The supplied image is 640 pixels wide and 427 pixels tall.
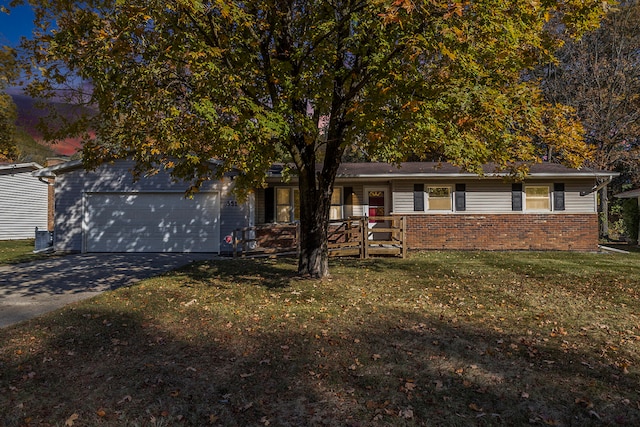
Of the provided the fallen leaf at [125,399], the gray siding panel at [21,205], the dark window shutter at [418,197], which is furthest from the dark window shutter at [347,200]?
the gray siding panel at [21,205]

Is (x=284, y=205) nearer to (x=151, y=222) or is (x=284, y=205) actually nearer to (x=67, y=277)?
(x=151, y=222)

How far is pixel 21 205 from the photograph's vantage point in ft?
76.4

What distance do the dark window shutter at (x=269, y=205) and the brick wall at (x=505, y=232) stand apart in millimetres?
5718

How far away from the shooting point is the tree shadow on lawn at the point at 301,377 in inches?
139

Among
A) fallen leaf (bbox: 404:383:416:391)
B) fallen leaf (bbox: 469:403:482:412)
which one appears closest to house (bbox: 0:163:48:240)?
fallen leaf (bbox: 404:383:416:391)

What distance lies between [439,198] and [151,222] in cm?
1185

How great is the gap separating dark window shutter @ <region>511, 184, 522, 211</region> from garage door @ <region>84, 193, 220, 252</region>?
12.1m

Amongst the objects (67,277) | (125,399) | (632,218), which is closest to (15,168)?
(67,277)

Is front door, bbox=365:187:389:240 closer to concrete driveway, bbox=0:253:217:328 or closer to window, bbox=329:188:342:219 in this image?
window, bbox=329:188:342:219

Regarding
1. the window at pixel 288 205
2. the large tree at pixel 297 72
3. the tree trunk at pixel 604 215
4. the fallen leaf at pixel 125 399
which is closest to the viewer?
the fallen leaf at pixel 125 399

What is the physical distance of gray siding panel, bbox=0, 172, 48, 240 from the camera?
21984mm

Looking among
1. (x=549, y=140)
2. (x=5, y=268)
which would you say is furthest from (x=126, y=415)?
(x=5, y=268)

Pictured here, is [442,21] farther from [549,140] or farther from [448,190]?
[448,190]

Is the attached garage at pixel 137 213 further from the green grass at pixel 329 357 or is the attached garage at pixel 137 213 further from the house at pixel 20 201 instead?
the house at pixel 20 201
